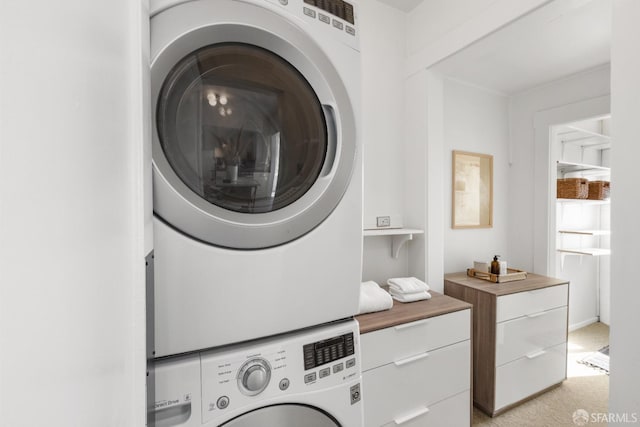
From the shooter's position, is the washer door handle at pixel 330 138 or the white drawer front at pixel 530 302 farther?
the white drawer front at pixel 530 302

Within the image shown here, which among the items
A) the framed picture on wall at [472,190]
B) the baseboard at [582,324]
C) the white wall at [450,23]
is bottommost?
the baseboard at [582,324]

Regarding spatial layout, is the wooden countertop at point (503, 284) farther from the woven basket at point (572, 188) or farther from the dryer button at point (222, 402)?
the dryer button at point (222, 402)

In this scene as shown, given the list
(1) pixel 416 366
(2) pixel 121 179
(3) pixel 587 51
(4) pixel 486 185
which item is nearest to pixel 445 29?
(3) pixel 587 51

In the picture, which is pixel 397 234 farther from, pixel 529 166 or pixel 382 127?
pixel 529 166

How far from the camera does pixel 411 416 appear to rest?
49.9 inches

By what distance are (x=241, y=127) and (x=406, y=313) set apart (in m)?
1.14

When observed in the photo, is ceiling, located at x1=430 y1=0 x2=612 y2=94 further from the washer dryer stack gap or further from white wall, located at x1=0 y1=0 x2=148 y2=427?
white wall, located at x1=0 y1=0 x2=148 y2=427

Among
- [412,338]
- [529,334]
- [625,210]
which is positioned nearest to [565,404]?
[529,334]

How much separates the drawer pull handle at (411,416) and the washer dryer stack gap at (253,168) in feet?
2.74

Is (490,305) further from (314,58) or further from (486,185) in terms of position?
(314,58)

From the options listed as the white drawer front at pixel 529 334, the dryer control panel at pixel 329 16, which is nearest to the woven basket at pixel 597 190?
the white drawer front at pixel 529 334

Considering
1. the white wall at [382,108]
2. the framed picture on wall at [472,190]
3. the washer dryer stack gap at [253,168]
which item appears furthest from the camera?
the framed picture on wall at [472,190]

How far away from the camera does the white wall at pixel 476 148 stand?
2.25 meters

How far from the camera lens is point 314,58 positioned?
2.33 feet
